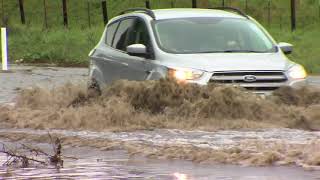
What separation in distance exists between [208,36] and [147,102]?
1.73 meters

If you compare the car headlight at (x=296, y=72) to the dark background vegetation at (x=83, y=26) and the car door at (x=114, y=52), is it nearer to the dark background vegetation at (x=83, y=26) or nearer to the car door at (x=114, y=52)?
the car door at (x=114, y=52)

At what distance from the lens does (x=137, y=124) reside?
956 centimetres

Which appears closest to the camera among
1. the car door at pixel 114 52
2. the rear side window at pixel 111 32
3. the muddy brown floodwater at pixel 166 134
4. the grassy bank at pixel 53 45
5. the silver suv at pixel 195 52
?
the muddy brown floodwater at pixel 166 134

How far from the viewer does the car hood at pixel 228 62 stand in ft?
33.0

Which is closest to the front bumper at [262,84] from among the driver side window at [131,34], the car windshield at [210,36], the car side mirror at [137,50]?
the car windshield at [210,36]

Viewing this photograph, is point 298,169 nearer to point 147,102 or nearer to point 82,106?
point 147,102

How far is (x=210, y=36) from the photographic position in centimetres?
1123

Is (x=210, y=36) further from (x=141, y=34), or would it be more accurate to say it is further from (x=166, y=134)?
(x=166, y=134)

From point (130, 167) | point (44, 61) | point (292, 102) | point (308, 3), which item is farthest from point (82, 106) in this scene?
point (308, 3)

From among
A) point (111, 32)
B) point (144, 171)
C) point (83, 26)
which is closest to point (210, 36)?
point (111, 32)

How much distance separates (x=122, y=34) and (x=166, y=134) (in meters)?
3.84

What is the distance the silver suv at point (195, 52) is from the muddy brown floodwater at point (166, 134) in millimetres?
329

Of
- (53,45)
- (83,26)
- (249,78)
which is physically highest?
(249,78)

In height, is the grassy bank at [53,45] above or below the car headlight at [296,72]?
below
